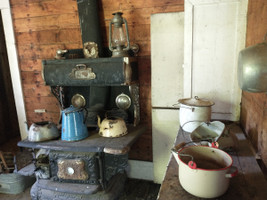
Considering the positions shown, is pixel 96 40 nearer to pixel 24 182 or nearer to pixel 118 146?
pixel 118 146

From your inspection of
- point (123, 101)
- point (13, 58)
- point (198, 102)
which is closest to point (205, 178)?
point (198, 102)

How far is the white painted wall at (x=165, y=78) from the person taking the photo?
6.33 ft

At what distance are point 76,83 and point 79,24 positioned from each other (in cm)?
67

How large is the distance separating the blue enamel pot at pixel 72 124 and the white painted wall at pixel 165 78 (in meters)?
0.75

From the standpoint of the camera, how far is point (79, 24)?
2154 mm

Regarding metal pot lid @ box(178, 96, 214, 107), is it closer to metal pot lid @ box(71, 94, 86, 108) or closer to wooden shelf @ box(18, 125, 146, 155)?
wooden shelf @ box(18, 125, 146, 155)

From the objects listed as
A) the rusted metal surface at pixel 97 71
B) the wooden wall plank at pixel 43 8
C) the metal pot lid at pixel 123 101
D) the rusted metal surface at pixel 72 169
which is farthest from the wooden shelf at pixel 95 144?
the wooden wall plank at pixel 43 8

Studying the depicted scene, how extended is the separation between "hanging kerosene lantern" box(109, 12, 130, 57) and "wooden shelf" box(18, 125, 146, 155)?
2.45ft

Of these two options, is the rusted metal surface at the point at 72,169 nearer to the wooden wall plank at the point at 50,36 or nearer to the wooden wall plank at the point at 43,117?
the wooden wall plank at the point at 43,117

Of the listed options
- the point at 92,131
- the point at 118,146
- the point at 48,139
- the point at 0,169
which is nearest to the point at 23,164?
the point at 0,169

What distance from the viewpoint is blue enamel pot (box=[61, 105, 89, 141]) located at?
1771 mm

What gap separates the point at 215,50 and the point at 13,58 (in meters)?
2.22

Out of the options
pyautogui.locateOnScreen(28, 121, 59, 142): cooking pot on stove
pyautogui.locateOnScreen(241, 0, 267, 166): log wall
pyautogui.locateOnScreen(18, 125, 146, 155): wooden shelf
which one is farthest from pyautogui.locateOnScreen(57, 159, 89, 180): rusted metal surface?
pyautogui.locateOnScreen(241, 0, 267, 166): log wall

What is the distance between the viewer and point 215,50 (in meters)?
1.78
